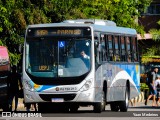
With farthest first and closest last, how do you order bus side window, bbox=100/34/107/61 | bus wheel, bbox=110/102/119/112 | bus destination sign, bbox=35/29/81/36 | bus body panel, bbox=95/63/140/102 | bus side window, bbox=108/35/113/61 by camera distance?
bus wheel, bbox=110/102/119/112 < bus side window, bbox=108/35/113/61 < bus side window, bbox=100/34/107/61 < bus body panel, bbox=95/63/140/102 < bus destination sign, bbox=35/29/81/36

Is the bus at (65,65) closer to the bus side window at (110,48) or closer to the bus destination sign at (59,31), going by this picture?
the bus destination sign at (59,31)

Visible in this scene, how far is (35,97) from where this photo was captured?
30.0 meters

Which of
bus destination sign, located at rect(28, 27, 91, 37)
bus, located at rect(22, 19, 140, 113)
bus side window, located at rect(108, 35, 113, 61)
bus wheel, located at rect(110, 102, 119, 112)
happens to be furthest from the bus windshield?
bus wheel, located at rect(110, 102, 119, 112)

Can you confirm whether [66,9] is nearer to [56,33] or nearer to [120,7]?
[120,7]

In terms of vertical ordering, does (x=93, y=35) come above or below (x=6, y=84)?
above

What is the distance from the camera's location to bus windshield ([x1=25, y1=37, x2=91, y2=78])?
30.1m

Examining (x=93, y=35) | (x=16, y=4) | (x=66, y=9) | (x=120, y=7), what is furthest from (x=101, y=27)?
(x=120, y=7)

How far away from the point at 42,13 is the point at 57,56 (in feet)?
48.4

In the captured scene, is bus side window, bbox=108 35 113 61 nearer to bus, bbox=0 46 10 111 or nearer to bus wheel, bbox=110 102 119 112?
bus wheel, bbox=110 102 119 112

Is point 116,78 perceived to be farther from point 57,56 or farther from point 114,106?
point 57,56

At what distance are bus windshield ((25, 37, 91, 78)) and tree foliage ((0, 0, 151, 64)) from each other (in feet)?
34.0

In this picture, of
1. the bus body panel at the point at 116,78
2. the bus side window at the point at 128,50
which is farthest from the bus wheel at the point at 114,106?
the bus side window at the point at 128,50

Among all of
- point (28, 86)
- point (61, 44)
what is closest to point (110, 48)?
point (61, 44)

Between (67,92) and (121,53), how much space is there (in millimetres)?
4876
